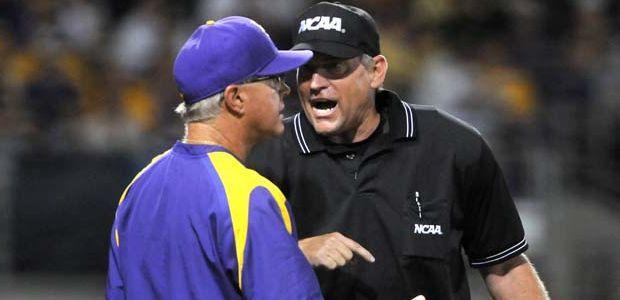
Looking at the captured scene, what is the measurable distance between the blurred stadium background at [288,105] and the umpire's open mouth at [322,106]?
3801mm

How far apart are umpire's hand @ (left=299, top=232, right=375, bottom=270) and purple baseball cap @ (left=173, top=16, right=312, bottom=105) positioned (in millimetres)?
583

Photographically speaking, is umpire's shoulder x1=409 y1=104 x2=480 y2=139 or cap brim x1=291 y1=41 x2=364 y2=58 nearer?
cap brim x1=291 y1=41 x2=364 y2=58

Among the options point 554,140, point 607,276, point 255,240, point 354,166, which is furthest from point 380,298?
point 554,140

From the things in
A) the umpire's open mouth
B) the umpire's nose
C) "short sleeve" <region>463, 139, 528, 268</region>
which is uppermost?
the umpire's nose

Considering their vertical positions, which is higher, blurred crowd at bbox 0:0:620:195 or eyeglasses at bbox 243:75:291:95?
eyeglasses at bbox 243:75:291:95

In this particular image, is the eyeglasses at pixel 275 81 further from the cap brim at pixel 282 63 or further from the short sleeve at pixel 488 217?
the short sleeve at pixel 488 217

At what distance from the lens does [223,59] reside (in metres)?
3.23

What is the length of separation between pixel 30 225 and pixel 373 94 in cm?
493

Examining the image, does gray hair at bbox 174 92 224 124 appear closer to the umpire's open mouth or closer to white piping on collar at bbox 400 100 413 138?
the umpire's open mouth

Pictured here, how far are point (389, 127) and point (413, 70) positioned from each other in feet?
17.0

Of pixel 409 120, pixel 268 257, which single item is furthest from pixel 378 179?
pixel 268 257

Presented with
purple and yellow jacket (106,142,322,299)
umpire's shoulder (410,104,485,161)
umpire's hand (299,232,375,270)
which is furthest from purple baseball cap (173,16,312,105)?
umpire's shoulder (410,104,485,161)

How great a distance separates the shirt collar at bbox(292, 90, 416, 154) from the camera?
13.5 ft

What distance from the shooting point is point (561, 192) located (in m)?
8.38
